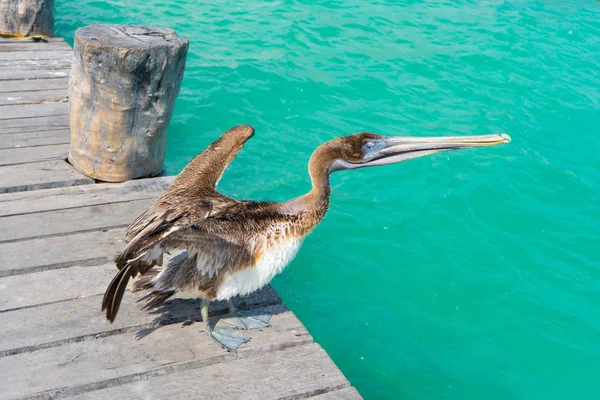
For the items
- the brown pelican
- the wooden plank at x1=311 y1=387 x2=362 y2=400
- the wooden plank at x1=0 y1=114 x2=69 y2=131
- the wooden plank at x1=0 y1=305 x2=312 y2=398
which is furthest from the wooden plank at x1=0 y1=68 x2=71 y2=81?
the wooden plank at x1=311 y1=387 x2=362 y2=400

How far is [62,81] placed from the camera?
5.73m

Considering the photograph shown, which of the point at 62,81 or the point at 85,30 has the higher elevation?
the point at 85,30

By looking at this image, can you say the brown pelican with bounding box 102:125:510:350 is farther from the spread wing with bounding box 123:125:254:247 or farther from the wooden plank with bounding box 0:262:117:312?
the wooden plank with bounding box 0:262:117:312

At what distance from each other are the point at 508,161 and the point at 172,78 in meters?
4.42

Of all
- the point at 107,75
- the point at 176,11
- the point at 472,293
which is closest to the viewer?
the point at 107,75

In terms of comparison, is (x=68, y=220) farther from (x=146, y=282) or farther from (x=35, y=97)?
(x=35, y=97)

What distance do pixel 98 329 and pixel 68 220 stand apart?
1.06m

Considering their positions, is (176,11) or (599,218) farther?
(176,11)

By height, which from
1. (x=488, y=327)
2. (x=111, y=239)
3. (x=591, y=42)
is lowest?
(x=488, y=327)

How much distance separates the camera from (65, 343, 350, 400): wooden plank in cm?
262

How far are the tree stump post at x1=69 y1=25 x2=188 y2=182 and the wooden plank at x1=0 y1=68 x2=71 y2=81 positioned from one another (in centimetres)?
181

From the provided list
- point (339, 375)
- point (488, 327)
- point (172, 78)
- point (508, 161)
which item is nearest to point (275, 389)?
point (339, 375)

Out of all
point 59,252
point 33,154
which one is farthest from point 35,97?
point 59,252

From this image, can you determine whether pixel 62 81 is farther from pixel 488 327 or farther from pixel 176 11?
pixel 176 11
